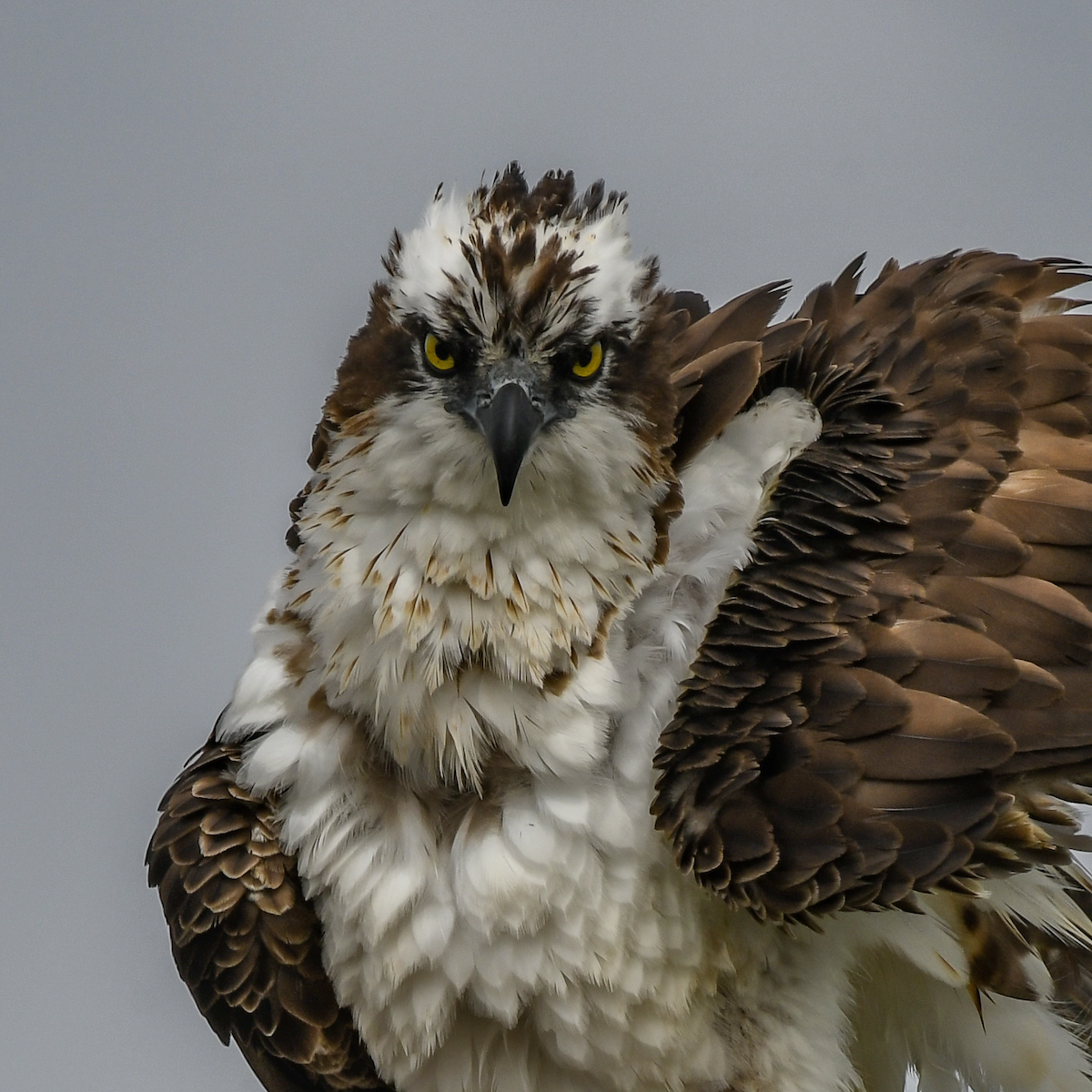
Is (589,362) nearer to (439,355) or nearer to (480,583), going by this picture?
(439,355)

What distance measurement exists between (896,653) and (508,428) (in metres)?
1.00

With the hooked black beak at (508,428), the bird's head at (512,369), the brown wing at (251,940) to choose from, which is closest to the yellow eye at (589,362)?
the bird's head at (512,369)

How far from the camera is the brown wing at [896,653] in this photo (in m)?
3.62

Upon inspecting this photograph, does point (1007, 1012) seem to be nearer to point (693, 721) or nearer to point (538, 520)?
point (693, 721)

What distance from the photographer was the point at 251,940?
4.15 meters

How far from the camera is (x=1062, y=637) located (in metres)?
3.82

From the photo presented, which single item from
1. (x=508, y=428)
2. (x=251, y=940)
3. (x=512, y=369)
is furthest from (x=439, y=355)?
(x=251, y=940)

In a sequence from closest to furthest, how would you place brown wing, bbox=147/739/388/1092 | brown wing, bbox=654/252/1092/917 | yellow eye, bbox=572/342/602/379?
brown wing, bbox=654/252/1092/917 < yellow eye, bbox=572/342/602/379 < brown wing, bbox=147/739/388/1092

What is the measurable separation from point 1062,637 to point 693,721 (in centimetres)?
87

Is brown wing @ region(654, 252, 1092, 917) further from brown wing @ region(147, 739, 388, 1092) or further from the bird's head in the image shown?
brown wing @ region(147, 739, 388, 1092)

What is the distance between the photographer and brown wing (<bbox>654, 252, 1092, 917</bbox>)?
143 inches

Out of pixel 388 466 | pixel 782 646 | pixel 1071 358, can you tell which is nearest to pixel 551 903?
pixel 782 646

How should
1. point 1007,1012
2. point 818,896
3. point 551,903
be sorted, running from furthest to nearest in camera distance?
point 1007,1012
point 551,903
point 818,896

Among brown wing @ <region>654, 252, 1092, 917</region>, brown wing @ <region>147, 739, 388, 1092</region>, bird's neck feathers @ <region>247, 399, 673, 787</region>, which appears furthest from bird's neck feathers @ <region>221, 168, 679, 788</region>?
brown wing @ <region>147, 739, 388, 1092</region>
